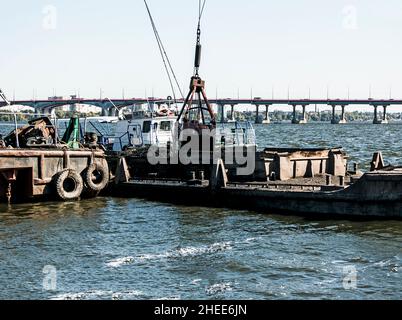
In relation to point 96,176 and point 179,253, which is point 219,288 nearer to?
point 179,253

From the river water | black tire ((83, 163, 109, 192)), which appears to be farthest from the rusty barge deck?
black tire ((83, 163, 109, 192))

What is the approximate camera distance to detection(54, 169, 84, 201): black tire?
28.6 metres

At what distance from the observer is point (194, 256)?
18688 mm

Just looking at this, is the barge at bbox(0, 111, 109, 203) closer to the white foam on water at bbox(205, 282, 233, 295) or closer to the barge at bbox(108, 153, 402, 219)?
the barge at bbox(108, 153, 402, 219)

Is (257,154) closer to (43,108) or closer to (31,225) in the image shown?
(31,225)

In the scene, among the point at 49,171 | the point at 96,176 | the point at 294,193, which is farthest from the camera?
the point at 96,176

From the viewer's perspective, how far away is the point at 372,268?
57.0 ft

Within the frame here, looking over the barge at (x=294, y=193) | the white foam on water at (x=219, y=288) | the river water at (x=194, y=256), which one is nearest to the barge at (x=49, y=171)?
the barge at (x=294, y=193)

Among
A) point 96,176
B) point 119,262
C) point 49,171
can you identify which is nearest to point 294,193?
point 119,262

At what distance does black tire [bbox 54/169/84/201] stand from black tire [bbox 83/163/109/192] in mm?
515

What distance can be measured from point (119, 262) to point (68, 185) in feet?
38.9

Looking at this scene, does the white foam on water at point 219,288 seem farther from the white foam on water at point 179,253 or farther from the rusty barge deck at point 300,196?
the rusty barge deck at point 300,196
